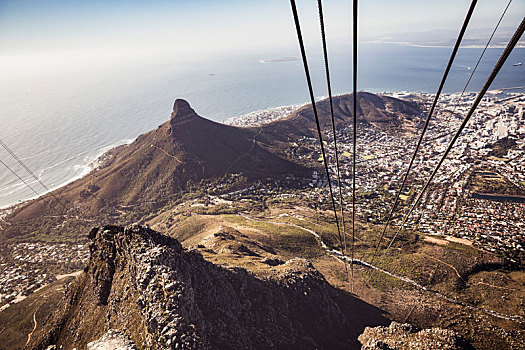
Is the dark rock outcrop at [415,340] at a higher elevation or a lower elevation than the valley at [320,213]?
higher

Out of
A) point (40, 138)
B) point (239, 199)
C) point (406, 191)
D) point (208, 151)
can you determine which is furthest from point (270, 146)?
point (40, 138)

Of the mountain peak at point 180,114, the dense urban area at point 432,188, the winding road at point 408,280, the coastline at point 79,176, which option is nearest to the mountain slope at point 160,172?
the mountain peak at point 180,114

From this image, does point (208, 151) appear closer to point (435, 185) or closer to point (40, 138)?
point (435, 185)

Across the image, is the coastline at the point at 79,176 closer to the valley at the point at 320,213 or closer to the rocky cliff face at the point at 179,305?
the valley at the point at 320,213

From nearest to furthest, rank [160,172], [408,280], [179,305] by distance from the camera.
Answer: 1. [179,305]
2. [408,280]
3. [160,172]

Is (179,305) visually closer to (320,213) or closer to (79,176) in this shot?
(320,213)

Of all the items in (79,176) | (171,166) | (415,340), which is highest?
(415,340)

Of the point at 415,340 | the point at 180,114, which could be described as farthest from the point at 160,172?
the point at 415,340

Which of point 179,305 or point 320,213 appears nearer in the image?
point 179,305
